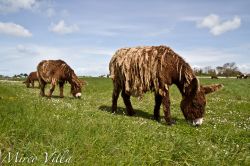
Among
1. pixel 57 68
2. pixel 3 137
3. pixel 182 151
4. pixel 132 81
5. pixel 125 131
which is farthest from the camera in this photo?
pixel 57 68

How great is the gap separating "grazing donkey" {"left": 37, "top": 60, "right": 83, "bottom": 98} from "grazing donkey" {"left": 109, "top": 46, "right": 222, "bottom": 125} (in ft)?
34.9

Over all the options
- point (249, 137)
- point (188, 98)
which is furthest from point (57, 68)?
point (249, 137)

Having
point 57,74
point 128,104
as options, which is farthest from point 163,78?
point 57,74

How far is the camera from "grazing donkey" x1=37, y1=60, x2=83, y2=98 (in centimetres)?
2697

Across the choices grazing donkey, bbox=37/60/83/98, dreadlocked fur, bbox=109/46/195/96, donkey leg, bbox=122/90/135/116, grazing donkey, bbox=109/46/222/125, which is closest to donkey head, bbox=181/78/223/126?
grazing donkey, bbox=109/46/222/125

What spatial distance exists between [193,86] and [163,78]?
1.34 m

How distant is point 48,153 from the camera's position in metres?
7.10

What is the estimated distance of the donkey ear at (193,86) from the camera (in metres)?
15.4

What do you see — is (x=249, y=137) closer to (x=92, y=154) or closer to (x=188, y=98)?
(x=188, y=98)

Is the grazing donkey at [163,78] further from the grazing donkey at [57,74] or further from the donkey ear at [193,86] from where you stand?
the grazing donkey at [57,74]

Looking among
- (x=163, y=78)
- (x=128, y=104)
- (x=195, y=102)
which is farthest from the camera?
(x=128, y=104)

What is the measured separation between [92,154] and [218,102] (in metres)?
22.7

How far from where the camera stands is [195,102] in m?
15.4

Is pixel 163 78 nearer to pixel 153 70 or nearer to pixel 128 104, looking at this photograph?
pixel 153 70
